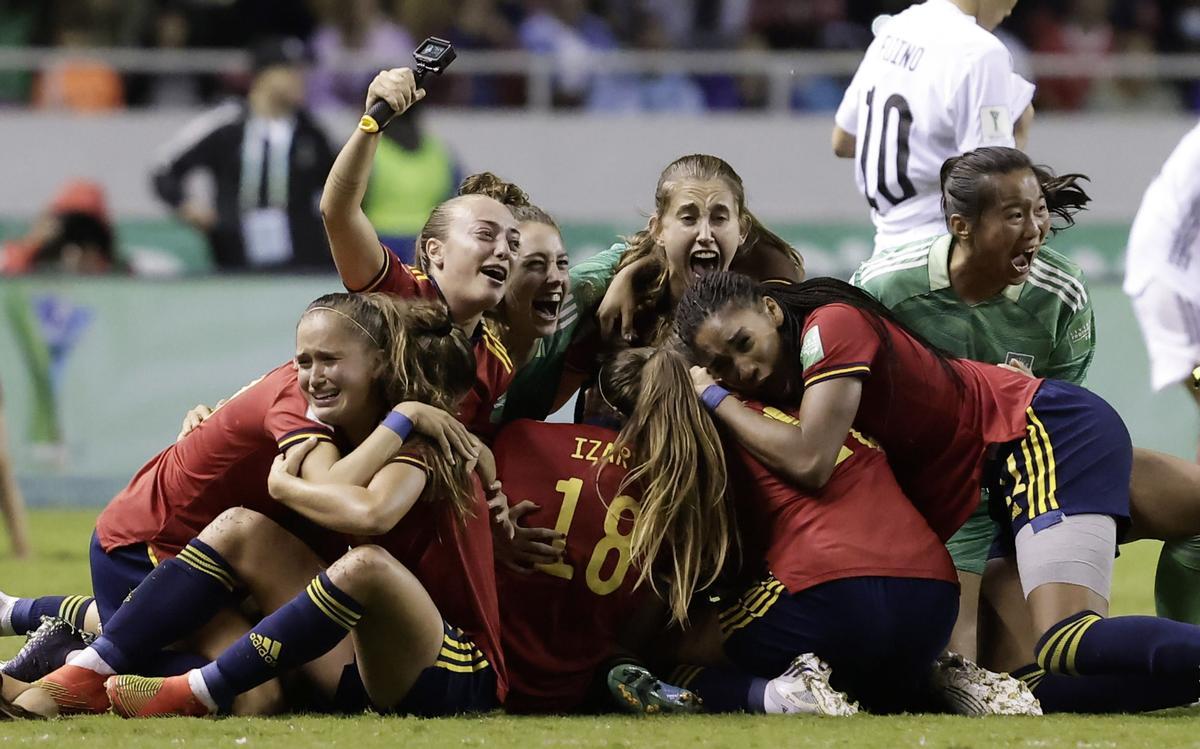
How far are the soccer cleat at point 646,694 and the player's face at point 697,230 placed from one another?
126 cm

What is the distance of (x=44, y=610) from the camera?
4.75m

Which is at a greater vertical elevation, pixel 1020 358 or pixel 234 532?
pixel 1020 358

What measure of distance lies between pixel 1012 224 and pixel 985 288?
252 millimetres

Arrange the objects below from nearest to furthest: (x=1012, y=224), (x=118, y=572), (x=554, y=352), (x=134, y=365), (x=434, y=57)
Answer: (x=118, y=572) → (x=434, y=57) → (x=1012, y=224) → (x=554, y=352) → (x=134, y=365)

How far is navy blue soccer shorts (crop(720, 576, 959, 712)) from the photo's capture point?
4.04 metres

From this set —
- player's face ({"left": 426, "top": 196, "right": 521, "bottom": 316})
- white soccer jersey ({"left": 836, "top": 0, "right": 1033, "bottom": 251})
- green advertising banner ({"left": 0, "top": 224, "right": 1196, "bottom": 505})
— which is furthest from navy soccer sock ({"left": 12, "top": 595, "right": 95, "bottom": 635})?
green advertising banner ({"left": 0, "top": 224, "right": 1196, "bottom": 505})

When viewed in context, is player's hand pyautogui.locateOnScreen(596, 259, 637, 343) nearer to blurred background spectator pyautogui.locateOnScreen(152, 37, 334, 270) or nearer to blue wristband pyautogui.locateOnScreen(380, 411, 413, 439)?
blue wristband pyautogui.locateOnScreen(380, 411, 413, 439)

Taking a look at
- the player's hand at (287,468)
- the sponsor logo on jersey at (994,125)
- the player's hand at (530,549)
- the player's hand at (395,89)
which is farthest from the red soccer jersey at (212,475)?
the sponsor logo on jersey at (994,125)

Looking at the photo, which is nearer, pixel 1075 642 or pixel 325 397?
pixel 1075 642

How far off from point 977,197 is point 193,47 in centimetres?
792

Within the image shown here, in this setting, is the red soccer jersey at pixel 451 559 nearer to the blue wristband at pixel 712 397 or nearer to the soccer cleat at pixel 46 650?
the blue wristband at pixel 712 397

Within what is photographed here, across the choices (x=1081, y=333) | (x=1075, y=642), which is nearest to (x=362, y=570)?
(x=1075, y=642)

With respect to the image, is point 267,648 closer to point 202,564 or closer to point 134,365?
point 202,564

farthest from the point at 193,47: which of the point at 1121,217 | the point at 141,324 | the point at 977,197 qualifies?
the point at 977,197
